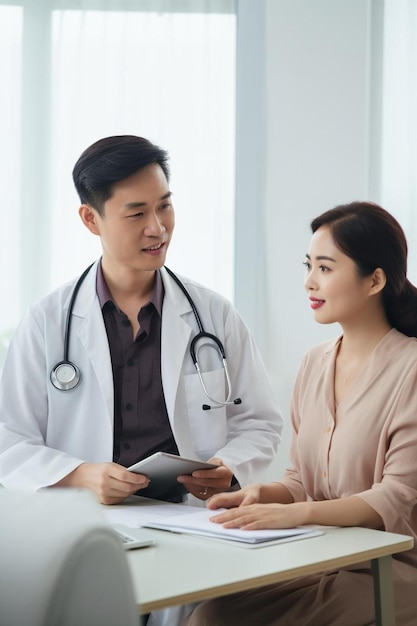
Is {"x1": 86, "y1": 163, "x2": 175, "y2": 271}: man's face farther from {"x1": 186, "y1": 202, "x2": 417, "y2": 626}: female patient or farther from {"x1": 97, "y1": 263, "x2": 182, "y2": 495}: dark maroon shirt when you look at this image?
{"x1": 186, "y1": 202, "x2": 417, "y2": 626}: female patient

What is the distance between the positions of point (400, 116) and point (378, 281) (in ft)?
5.61

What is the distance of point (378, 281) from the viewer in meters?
1.80

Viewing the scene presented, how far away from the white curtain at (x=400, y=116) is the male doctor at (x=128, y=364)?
1342mm

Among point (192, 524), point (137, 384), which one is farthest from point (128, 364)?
point (192, 524)

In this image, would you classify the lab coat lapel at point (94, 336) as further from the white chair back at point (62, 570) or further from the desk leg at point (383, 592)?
the white chair back at point (62, 570)

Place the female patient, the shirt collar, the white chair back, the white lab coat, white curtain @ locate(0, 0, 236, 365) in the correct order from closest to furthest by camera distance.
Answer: the white chair back
the female patient
the white lab coat
the shirt collar
white curtain @ locate(0, 0, 236, 365)

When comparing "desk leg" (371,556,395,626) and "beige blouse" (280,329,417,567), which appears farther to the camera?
"beige blouse" (280,329,417,567)

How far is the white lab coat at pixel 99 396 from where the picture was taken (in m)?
2.08

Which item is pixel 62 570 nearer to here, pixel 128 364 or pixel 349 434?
pixel 349 434

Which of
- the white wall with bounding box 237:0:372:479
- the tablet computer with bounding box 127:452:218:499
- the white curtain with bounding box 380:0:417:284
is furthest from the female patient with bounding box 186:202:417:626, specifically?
the white curtain with bounding box 380:0:417:284

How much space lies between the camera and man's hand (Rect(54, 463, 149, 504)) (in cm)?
173

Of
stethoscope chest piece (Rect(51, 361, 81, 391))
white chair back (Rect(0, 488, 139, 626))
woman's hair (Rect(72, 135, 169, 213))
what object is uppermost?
woman's hair (Rect(72, 135, 169, 213))

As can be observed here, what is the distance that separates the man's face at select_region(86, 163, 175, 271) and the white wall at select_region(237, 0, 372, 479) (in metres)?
1.19

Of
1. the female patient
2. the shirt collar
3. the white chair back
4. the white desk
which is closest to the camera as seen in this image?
the white chair back
